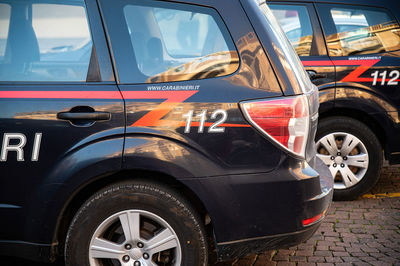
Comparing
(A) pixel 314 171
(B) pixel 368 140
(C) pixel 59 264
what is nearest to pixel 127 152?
(A) pixel 314 171

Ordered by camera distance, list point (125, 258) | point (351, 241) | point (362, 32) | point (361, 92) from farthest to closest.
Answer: point (362, 32) → point (361, 92) → point (351, 241) → point (125, 258)

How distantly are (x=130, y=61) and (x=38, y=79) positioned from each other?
54cm

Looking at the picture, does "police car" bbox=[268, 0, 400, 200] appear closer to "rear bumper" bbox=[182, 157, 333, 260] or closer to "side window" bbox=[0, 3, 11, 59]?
"rear bumper" bbox=[182, 157, 333, 260]

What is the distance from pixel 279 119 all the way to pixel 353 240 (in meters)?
1.86

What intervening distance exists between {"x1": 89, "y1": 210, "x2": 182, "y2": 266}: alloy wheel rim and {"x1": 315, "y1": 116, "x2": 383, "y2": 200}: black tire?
277 centimetres

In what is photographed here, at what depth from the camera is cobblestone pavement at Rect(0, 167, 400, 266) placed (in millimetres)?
4046

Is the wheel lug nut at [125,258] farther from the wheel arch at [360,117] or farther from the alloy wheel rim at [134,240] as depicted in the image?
the wheel arch at [360,117]

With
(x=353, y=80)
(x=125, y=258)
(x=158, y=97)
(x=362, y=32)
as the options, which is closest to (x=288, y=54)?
(x=158, y=97)

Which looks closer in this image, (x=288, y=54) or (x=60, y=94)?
(x=60, y=94)

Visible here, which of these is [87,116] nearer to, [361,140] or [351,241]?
[351,241]

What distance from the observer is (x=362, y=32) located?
5.47 m

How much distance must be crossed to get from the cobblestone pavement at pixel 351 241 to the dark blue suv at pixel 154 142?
0.97m

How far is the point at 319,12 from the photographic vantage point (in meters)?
5.50

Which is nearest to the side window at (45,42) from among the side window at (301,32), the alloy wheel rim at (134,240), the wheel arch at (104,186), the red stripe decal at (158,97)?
the red stripe decal at (158,97)
